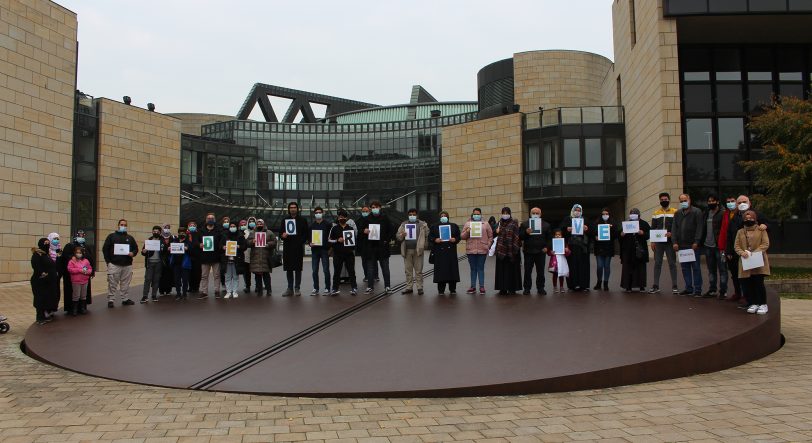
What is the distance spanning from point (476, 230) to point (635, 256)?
10.5 ft

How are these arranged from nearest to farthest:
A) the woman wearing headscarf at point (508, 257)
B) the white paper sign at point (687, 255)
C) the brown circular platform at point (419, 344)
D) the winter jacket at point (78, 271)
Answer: the brown circular platform at point (419, 344), the white paper sign at point (687, 255), the winter jacket at point (78, 271), the woman wearing headscarf at point (508, 257)

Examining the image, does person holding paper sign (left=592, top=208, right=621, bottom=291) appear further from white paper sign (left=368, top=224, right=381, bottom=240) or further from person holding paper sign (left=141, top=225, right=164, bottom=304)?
person holding paper sign (left=141, top=225, right=164, bottom=304)

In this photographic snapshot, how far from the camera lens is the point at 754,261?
9.24m

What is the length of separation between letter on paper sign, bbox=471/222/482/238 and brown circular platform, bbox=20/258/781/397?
145 centimetres

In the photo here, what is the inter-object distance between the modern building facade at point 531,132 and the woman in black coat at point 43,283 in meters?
15.9

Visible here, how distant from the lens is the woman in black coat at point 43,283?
36.5ft

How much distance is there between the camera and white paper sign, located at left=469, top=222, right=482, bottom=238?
12.1 metres

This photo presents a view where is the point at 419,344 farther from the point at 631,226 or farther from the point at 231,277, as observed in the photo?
the point at 231,277

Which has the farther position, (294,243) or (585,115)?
(585,115)

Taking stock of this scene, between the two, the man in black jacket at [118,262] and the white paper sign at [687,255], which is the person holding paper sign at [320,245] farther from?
the white paper sign at [687,255]

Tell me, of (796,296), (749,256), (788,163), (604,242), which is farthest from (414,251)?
(788,163)

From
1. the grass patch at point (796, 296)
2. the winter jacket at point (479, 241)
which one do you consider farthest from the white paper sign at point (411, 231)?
the grass patch at point (796, 296)

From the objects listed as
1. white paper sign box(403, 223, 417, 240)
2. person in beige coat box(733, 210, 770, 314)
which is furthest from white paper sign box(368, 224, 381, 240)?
person in beige coat box(733, 210, 770, 314)

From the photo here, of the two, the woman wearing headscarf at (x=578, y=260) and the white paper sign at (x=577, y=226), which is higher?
the white paper sign at (x=577, y=226)
